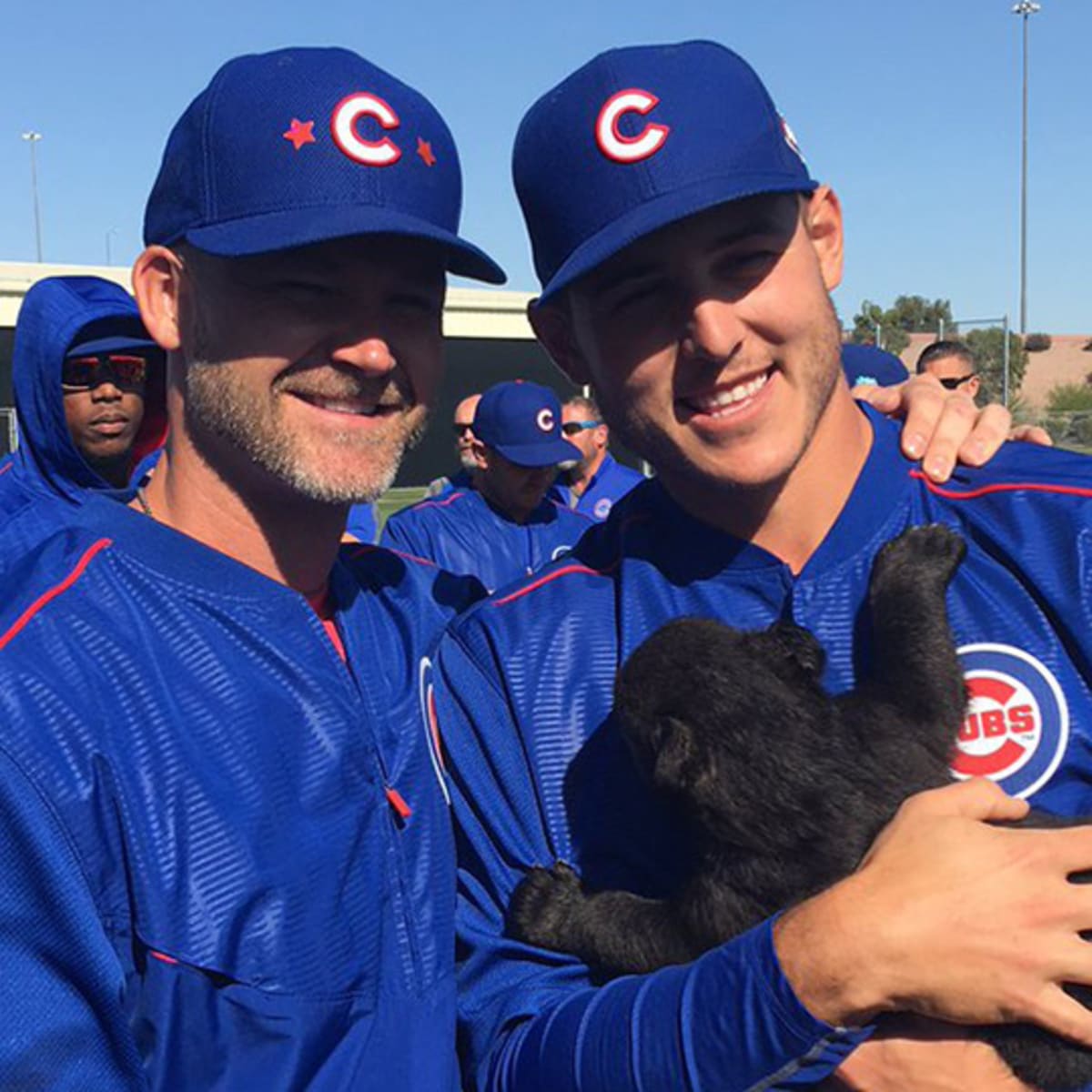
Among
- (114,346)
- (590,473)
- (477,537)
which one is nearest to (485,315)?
(590,473)

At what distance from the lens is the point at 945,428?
113 inches

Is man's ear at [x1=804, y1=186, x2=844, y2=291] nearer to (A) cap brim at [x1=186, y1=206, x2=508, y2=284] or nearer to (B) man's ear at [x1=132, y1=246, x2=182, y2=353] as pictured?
(A) cap brim at [x1=186, y1=206, x2=508, y2=284]

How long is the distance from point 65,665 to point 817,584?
1.49 metres

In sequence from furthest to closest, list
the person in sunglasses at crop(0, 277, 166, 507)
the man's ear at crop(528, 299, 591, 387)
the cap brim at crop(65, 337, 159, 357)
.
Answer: the cap brim at crop(65, 337, 159, 357), the person in sunglasses at crop(0, 277, 166, 507), the man's ear at crop(528, 299, 591, 387)

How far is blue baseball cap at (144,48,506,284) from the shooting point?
2592 millimetres

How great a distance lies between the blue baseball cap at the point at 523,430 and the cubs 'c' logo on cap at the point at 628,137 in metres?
7.07

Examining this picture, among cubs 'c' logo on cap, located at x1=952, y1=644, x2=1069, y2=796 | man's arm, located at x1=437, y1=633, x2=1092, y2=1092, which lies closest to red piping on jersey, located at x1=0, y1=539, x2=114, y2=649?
man's arm, located at x1=437, y1=633, x2=1092, y2=1092

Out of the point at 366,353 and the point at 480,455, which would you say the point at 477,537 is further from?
the point at 366,353

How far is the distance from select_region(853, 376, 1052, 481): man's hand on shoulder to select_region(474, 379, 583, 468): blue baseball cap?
21.4ft

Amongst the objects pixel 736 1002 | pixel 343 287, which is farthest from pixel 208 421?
pixel 736 1002

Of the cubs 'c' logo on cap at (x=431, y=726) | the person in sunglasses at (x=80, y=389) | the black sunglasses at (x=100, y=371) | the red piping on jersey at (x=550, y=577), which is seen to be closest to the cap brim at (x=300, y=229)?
the red piping on jersey at (x=550, y=577)

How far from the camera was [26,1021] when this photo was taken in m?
2.00

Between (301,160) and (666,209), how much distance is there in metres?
0.77

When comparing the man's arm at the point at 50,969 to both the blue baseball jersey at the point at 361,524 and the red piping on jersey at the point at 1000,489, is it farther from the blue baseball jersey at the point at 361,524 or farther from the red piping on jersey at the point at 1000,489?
the blue baseball jersey at the point at 361,524
